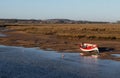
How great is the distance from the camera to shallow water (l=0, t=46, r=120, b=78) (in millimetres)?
30516

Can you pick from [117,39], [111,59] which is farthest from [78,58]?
[117,39]

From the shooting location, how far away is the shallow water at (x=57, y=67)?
30516mm

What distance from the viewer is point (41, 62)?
38.3 metres

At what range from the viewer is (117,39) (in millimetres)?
67625

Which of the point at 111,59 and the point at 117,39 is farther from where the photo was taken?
the point at 117,39

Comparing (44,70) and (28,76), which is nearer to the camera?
(28,76)

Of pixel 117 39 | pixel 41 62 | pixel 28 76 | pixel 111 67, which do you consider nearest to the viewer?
pixel 28 76

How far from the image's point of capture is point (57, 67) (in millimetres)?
34812

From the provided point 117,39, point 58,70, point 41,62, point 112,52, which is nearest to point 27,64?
point 41,62

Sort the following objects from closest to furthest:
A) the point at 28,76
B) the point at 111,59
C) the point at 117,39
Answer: the point at 28,76, the point at 111,59, the point at 117,39

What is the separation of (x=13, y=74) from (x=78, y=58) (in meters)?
14.0

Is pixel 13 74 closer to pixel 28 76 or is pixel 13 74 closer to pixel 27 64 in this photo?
pixel 28 76

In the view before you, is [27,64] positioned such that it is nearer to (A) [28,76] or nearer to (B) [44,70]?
(B) [44,70]

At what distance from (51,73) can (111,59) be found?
12.7 meters
